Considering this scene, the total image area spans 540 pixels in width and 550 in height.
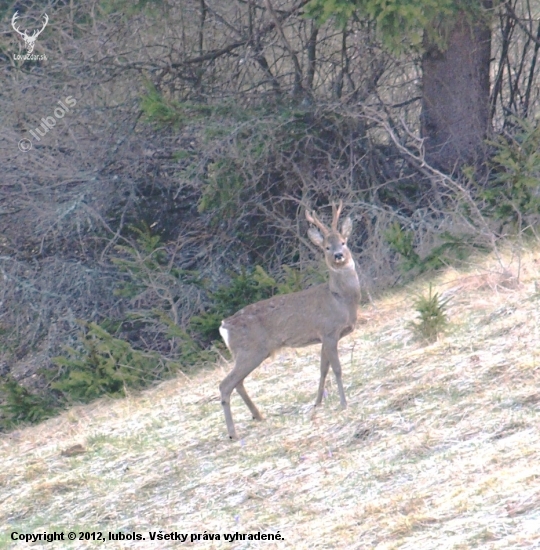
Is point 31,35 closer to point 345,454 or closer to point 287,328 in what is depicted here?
point 287,328

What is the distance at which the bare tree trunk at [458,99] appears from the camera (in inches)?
555

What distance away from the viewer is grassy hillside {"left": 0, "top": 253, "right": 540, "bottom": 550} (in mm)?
5691

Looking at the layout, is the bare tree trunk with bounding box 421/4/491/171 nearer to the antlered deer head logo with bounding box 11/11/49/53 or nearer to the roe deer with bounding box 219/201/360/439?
the antlered deer head logo with bounding box 11/11/49/53

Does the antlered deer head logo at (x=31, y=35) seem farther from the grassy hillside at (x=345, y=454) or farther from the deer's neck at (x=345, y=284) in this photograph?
the deer's neck at (x=345, y=284)

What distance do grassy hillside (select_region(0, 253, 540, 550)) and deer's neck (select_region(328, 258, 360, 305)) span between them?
0.70m

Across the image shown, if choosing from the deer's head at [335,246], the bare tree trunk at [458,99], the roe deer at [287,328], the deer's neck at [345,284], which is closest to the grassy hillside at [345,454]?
the roe deer at [287,328]

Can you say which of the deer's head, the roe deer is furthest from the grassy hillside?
the deer's head

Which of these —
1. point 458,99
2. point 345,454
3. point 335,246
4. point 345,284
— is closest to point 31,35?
point 458,99

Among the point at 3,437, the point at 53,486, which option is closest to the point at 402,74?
the point at 3,437

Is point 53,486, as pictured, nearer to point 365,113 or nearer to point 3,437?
point 3,437

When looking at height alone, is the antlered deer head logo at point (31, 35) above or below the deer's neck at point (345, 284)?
above

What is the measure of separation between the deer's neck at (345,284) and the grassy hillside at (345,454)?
27.6 inches

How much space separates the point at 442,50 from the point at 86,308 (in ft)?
18.9

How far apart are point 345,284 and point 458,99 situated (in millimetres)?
6544
